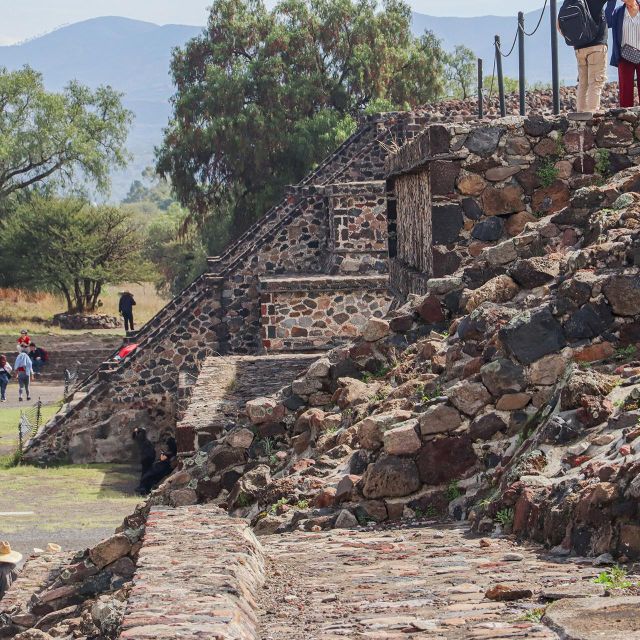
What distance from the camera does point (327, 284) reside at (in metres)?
24.2

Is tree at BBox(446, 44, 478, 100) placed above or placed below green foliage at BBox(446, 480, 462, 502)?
above

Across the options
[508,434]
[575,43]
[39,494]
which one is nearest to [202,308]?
[39,494]

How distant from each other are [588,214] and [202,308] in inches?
676

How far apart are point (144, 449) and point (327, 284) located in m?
4.25

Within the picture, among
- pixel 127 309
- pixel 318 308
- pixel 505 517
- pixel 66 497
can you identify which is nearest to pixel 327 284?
pixel 318 308

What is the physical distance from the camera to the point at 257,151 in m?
38.1

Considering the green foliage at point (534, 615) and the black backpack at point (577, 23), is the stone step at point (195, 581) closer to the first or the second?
the green foliage at point (534, 615)

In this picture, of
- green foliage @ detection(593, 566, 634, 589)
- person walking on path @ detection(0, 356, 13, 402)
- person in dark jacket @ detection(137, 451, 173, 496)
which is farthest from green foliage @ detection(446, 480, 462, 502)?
person walking on path @ detection(0, 356, 13, 402)

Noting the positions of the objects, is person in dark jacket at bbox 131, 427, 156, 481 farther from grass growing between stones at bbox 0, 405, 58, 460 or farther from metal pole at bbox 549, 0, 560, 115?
metal pole at bbox 549, 0, 560, 115

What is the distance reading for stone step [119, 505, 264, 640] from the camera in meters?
5.01

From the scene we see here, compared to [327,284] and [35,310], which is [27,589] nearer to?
[327,284]

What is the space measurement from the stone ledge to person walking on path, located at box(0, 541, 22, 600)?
13036mm

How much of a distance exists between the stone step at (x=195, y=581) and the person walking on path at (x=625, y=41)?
669cm

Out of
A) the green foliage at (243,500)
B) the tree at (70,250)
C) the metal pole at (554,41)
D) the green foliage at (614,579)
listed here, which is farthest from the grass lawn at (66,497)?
the tree at (70,250)
